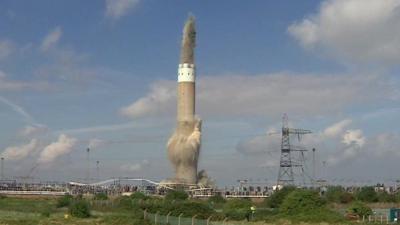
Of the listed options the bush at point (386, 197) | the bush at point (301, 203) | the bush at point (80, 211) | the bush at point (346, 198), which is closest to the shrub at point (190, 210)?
the bush at point (80, 211)

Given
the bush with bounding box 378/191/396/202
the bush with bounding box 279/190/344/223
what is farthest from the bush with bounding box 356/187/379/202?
the bush with bounding box 279/190/344/223

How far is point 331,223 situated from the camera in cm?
5750

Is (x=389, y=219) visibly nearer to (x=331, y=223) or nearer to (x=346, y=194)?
(x=331, y=223)

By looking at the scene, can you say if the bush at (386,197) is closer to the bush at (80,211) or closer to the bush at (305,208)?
the bush at (305,208)

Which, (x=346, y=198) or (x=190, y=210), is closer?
(x=190, y=210)

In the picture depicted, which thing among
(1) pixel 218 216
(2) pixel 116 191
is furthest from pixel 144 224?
(2) pixel 116 191

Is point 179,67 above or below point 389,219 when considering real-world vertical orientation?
above

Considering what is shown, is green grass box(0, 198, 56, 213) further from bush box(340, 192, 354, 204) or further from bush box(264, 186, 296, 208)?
bush box(340, 192, 354, 204)

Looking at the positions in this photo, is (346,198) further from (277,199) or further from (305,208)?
(305,208)

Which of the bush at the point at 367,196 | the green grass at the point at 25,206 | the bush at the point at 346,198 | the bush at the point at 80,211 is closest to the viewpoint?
the bush at the point at 80,211

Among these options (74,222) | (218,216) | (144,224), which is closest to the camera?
(144,224)

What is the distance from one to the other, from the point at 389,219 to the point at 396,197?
184 feet

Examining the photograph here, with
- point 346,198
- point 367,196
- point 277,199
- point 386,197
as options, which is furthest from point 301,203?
point 386,197

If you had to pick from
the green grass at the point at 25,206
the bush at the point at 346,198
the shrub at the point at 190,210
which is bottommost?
the green grass at the point at 25,206
